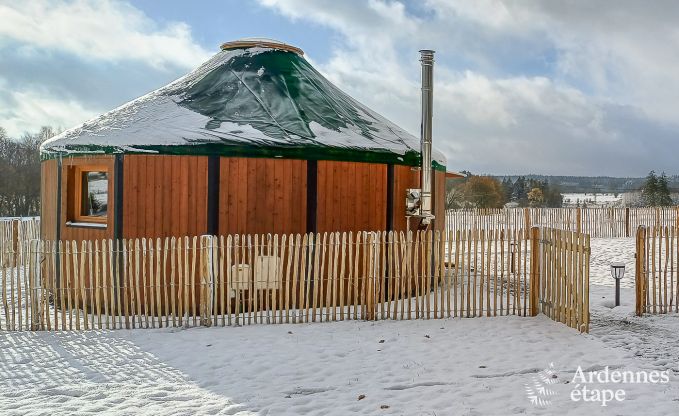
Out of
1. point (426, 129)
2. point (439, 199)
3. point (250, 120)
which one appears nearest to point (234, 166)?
point (250, 120)

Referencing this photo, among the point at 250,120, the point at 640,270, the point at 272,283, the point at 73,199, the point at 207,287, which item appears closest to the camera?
the point at 207,287

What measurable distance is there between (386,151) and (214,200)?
2.73m

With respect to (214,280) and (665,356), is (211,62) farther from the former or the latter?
(665,356)

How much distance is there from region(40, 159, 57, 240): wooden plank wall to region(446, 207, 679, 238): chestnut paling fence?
15.5 meters

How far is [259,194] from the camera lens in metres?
7.92

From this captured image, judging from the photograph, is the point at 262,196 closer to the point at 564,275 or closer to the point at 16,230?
the point at 564,275

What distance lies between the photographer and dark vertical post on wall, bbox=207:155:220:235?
7.73 meters

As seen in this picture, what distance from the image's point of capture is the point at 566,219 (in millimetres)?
23141

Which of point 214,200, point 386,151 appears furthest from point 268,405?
point 386,151

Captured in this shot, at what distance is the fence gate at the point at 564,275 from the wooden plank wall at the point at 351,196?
243cm

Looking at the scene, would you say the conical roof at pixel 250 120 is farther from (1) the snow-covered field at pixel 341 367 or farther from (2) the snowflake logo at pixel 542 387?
(2) the snowflake logo at pixel 542 387

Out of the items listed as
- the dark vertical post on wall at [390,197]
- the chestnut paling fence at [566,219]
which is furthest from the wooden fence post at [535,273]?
the chestnut paling fence at [566,219]

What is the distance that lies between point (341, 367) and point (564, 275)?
308 centimetres

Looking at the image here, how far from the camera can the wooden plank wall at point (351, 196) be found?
818 centimetres
